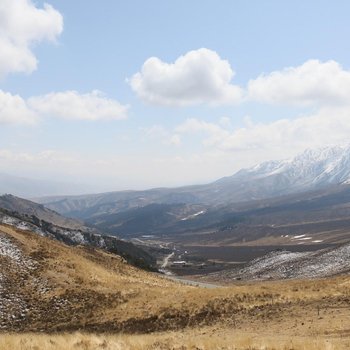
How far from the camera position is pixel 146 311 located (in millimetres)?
35219

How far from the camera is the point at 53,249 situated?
53531mm

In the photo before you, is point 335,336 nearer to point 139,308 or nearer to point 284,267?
point 139,308

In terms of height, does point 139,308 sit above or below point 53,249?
below

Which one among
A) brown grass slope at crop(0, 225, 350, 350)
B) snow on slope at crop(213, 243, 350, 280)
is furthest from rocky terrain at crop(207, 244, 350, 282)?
brown grass slope at crop(0, 225, 350, 350)

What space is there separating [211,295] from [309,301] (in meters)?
7.74

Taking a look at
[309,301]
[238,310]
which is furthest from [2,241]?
[309,301]

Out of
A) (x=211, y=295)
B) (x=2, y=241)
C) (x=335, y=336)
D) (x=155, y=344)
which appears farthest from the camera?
(x=2, y=241)

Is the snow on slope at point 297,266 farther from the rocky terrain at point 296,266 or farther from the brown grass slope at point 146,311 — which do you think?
the brown grass slope at point 146,311

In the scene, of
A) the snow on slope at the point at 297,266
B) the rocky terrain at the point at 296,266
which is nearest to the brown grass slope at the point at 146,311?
the rocky terrain at the point at 296,266

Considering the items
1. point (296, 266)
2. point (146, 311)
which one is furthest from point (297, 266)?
point (146, 311)

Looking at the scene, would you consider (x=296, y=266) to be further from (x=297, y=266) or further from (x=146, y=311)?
(x=146, y=311)

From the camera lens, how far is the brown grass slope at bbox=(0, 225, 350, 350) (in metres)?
21.4

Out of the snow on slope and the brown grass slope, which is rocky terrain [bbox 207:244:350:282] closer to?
the snow on slope

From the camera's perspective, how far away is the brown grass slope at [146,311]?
70.2 feet
